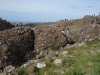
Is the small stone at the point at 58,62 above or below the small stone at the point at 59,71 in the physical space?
above

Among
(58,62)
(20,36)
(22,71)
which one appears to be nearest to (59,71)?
(58,62)

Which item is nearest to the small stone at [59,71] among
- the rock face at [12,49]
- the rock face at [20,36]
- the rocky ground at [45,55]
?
the rocky ground at [45,55]

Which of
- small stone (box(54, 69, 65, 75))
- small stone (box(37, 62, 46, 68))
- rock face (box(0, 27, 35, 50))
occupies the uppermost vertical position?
rock face (box(0, 27, 35, 50))

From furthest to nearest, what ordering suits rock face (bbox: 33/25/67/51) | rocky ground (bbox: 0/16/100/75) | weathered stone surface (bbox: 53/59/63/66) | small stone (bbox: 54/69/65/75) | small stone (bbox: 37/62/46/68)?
rock face (bbox: 33/25/67/51), weathered stone surface (bbox: 53/59/63/66), small stone (bbox: 37/62/46/68), rocky ground (bbox: 0/16/100/75), small stone (bbox: 54/69/65/75)

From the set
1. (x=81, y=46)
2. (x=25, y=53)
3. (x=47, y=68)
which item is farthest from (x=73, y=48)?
(x=47, y=68)

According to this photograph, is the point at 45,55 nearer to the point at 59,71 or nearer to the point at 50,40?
the point at 59,71

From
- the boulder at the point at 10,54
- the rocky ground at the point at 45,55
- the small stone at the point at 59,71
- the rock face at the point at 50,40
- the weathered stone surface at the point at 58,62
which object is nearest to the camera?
the small stone at the point at 59,71

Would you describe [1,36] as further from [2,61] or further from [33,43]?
[2,61]

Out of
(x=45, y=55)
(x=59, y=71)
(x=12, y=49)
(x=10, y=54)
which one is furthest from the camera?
(x=45, y=55)

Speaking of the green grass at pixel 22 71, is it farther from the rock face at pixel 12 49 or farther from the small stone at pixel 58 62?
the rock face at pixel 12 49

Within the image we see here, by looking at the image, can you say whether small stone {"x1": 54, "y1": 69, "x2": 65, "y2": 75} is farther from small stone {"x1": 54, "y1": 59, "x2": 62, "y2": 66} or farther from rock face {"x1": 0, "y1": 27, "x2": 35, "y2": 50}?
rock face {"x1": 0, "y1": 27, "x2": 35, "y2": 50}

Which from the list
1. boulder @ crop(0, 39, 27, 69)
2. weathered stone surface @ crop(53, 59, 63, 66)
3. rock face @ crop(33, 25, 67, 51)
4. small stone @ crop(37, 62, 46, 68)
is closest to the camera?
small stone @ crop(37, 62, 46, 68)

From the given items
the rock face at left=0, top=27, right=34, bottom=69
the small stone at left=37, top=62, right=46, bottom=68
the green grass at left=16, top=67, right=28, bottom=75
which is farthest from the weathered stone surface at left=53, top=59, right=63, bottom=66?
the rock face at left=0, top=27, right=34, bottom=69

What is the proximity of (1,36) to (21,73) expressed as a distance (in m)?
5.59
